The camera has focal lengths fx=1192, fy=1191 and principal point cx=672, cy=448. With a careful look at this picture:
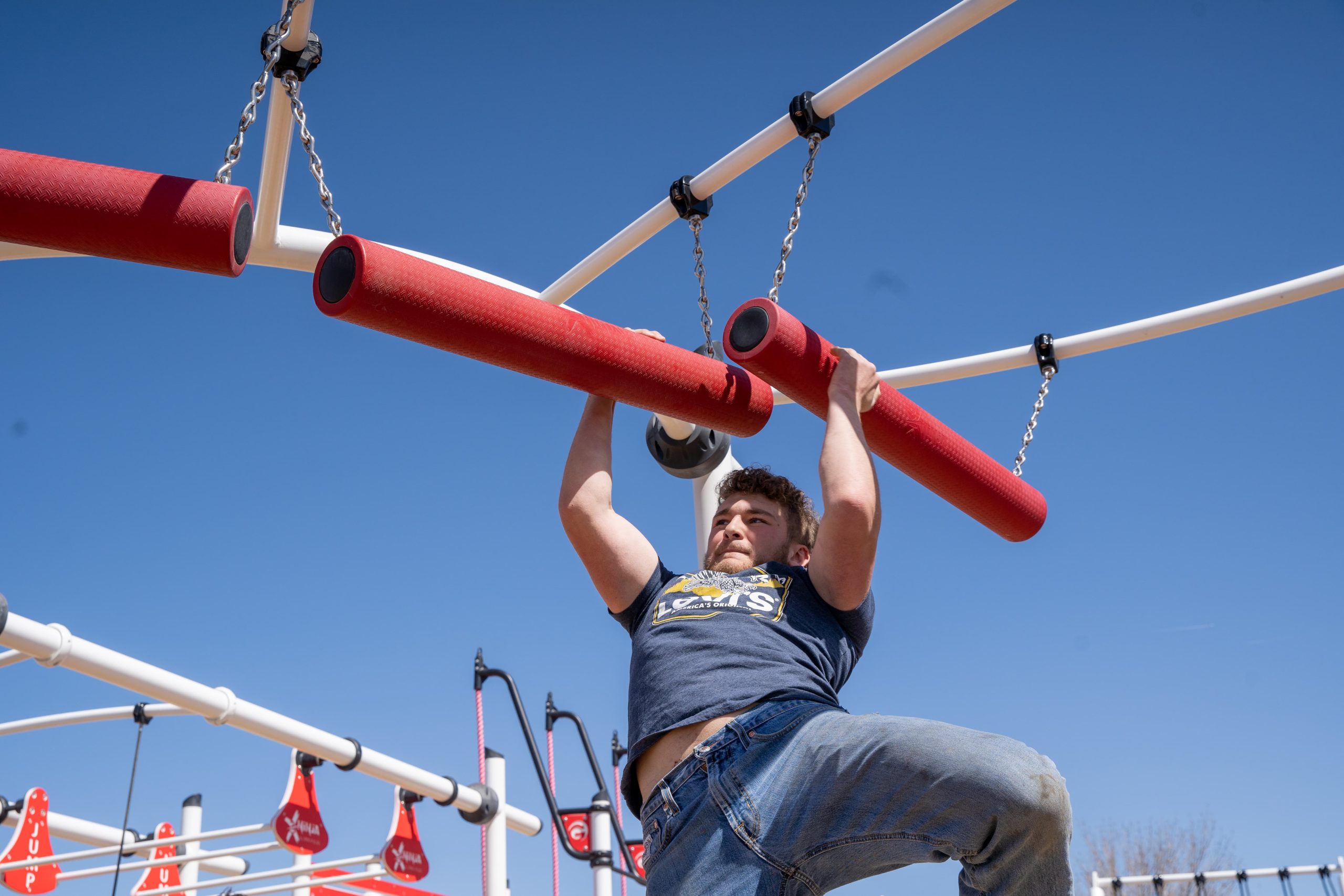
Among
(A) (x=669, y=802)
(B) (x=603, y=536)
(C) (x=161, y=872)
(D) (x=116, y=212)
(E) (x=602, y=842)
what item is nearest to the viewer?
(D) (x=116, y=212)

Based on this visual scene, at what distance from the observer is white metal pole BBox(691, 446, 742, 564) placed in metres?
4.33

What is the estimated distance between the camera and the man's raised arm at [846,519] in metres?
2.37

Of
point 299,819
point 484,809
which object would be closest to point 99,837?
point 299,819

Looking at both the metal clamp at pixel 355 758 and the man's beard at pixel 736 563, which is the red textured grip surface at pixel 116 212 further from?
the metal clamp at pixel 355 758

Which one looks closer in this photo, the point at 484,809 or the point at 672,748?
the point at 672,748

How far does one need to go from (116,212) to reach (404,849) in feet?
15.9

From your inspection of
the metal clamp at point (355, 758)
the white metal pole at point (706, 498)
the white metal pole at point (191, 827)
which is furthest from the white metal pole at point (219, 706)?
the white metal pole at point (706, 498)

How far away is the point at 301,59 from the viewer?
8.26ft

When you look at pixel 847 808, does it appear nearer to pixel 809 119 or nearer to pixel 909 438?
pixel 909 438

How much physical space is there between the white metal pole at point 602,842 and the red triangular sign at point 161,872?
2.12 meters

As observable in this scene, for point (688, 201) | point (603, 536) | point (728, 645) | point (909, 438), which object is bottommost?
point (728, 645)

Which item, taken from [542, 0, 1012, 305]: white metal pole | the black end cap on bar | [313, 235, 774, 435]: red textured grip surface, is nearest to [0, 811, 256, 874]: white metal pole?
the black end cap on bar

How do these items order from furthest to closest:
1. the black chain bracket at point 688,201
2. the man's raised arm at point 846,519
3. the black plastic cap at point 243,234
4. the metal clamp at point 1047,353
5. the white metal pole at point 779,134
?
the metal clamp at point 1047,353 → the black chain bracket at point 688,201 → the white metal pole at point 779,134 → the man's raised arm at point 846,519 → the black plastic cap at point 243,234

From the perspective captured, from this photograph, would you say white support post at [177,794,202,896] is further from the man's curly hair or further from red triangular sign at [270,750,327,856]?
the man's curly hair
